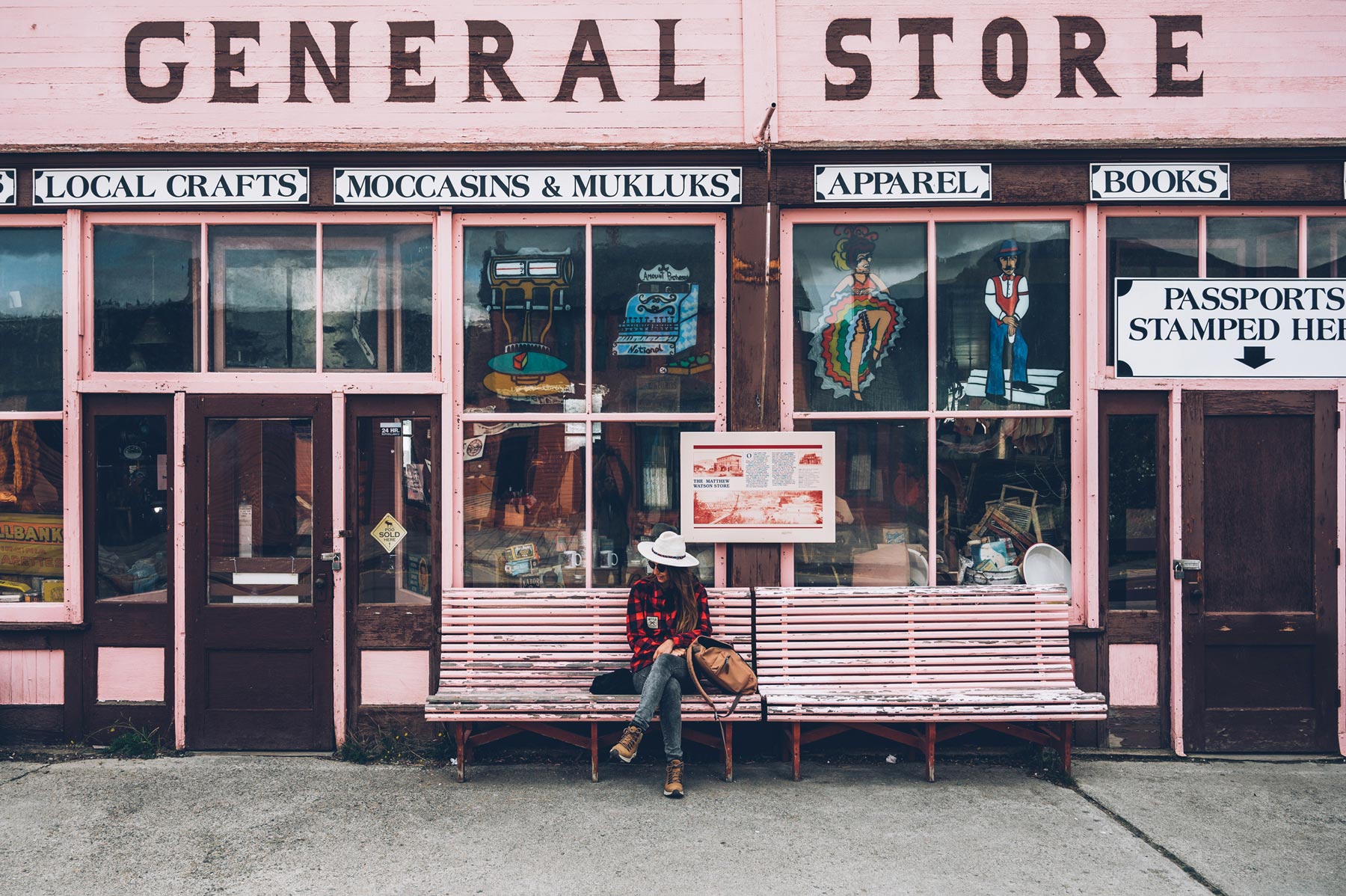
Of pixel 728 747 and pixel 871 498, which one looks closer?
pixel 728 747

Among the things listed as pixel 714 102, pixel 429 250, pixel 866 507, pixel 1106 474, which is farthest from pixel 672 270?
pixel 1106 474

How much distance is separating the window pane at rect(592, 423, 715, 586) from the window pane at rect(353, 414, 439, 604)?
117cm

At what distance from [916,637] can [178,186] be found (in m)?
5.91

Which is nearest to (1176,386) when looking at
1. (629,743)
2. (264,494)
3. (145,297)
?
(629,743)

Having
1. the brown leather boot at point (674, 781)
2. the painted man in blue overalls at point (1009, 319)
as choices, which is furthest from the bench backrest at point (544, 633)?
the painted man in blue overalls at point (1009, 319)

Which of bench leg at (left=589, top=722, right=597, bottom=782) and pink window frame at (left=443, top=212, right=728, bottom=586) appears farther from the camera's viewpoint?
pink window frame at (left=443, top=212, right=728, bottom=586)

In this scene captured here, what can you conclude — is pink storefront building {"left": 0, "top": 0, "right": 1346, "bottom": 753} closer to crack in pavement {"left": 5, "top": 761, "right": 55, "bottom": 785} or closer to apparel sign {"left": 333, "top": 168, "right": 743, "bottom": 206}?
apparel sign {"left": 333, "top": 168, "right": 743, "bottom": 206}

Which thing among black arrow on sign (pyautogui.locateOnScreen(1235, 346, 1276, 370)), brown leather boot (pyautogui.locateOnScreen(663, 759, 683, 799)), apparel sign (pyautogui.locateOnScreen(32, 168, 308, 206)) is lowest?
brown leather boot (pyautogui.locateOnScreen(663, 759, 683, 799))

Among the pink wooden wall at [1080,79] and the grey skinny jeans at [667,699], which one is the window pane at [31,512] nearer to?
the grey skinny jeans at [667,699]

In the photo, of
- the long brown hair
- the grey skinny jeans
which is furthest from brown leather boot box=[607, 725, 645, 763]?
the long brown hair

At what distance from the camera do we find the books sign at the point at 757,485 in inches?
248

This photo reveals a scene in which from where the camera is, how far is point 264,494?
6.39 m

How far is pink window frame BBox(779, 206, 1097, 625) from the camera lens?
6398 millimetres

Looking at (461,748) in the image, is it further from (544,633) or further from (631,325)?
(631,325)
